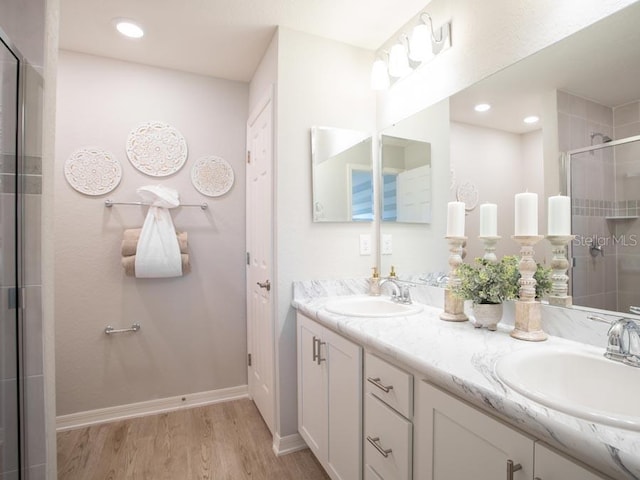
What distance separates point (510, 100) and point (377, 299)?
1.12 m

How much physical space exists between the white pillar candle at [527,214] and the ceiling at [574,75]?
0.29m

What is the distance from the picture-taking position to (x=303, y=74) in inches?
75.7

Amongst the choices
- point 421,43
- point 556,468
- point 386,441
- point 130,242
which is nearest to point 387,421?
point 386,441

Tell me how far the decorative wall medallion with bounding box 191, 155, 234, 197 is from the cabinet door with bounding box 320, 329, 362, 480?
1451 mm

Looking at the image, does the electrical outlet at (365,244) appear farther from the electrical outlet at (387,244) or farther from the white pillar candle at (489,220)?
the white pillar candle at (489,220)

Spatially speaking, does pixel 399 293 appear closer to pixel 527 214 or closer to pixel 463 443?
pixel 527 214

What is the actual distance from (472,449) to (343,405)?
0.67m

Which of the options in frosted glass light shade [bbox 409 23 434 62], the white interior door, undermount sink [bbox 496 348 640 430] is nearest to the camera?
undermount sink [bbox 496 348 640 430]

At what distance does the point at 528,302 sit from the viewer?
1129mm

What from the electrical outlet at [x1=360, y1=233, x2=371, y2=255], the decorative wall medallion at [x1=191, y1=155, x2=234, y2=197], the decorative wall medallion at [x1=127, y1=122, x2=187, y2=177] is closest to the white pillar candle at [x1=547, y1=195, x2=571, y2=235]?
the electrical outlet at [x1=360, y1=233, x2=371, y2=255]

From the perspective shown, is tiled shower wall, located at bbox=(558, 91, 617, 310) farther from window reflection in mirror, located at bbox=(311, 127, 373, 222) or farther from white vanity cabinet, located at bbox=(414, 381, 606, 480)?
window reflection in mirror, located at bbox=(311, 127, 373, 222)

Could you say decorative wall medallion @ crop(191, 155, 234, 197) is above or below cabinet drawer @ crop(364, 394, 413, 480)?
above

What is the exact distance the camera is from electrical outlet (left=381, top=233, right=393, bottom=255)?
2.04 meters

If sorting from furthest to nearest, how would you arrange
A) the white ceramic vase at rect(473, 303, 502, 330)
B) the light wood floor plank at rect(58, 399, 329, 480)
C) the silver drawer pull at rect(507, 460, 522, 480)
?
1. the light wood floor plank at rect(58, 399, 329, 480)
2. the white ceramic vase at rect(473, 303, 502, 330)
3. the silver drawer pull at rect(507, 460, 522, 480)
